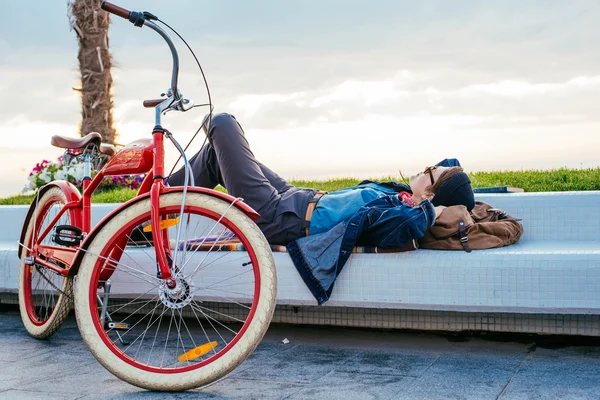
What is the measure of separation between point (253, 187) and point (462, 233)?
1.09m

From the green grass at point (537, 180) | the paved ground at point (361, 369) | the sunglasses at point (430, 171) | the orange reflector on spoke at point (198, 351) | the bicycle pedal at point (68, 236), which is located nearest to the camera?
the paved ground at point (361, 369)

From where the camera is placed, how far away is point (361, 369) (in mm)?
3209

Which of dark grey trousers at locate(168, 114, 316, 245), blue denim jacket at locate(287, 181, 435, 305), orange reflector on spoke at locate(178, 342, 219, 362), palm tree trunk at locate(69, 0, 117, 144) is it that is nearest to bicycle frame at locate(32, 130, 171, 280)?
orange reflector on spoke at locate(178, 342, 219, 362)

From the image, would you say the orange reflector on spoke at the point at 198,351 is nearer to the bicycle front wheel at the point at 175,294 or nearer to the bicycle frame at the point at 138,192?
the bicycle front wheel at the point at 175,294

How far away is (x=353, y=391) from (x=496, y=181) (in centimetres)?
425

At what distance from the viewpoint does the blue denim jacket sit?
3412 millimetres

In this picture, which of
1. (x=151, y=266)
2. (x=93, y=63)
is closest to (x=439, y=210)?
(x=151, y=266)

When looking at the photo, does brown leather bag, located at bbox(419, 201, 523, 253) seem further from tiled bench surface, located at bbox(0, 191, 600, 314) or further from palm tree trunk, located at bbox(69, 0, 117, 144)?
palm tree trunk, located at bbox(69, 0, 117, 144)

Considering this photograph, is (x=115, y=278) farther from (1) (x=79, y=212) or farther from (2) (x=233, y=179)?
(2) (x=233, y=179)

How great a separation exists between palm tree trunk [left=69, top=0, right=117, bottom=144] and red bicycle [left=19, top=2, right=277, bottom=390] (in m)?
7.15

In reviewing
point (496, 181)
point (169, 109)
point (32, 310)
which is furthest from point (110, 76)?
point (169, 109)

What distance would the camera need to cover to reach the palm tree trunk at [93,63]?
436 inches

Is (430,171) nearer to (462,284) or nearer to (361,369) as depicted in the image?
(462,284)

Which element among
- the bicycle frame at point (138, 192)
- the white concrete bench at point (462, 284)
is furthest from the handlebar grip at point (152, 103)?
the white concrete bench at point (462, 284)
